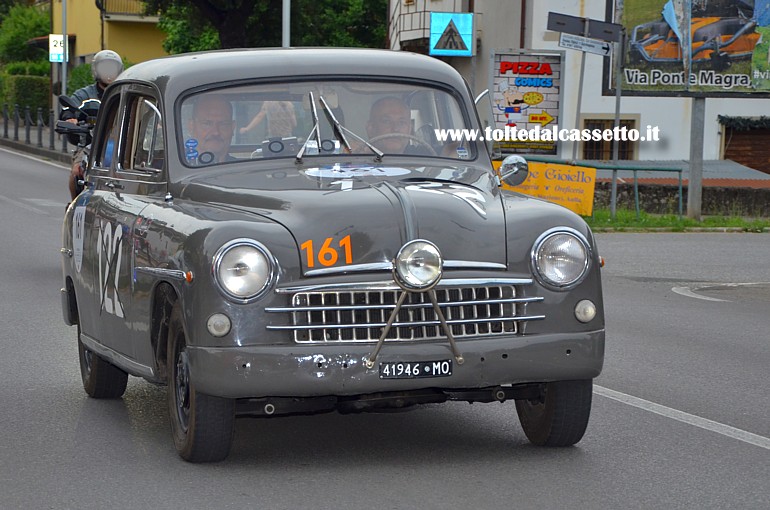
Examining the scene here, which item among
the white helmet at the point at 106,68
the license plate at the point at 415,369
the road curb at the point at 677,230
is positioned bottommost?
the road curb at the point at 677,230

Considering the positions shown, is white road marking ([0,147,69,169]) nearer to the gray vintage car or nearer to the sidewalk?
the sidewalk

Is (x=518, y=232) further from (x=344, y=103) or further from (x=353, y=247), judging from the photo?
(x=344, y=103)

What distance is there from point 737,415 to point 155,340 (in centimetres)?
307

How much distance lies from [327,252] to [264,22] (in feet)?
146

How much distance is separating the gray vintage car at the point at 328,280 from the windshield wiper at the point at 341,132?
0.01m

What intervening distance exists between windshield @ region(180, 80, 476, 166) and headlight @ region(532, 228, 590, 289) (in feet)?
4.42

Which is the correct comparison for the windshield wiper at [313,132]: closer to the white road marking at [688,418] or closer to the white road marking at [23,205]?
the white road marking at [688,418]

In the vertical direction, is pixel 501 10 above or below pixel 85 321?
above

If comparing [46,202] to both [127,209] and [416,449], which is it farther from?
[416,449]

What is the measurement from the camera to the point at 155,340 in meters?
6.89

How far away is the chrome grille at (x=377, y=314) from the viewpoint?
6156mm

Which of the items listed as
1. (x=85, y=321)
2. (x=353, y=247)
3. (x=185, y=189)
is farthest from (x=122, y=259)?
(x=353, y=247)

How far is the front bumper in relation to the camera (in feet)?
20.0

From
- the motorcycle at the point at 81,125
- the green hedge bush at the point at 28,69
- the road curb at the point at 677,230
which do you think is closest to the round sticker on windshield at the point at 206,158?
the motorcycle at the point at 81,125
